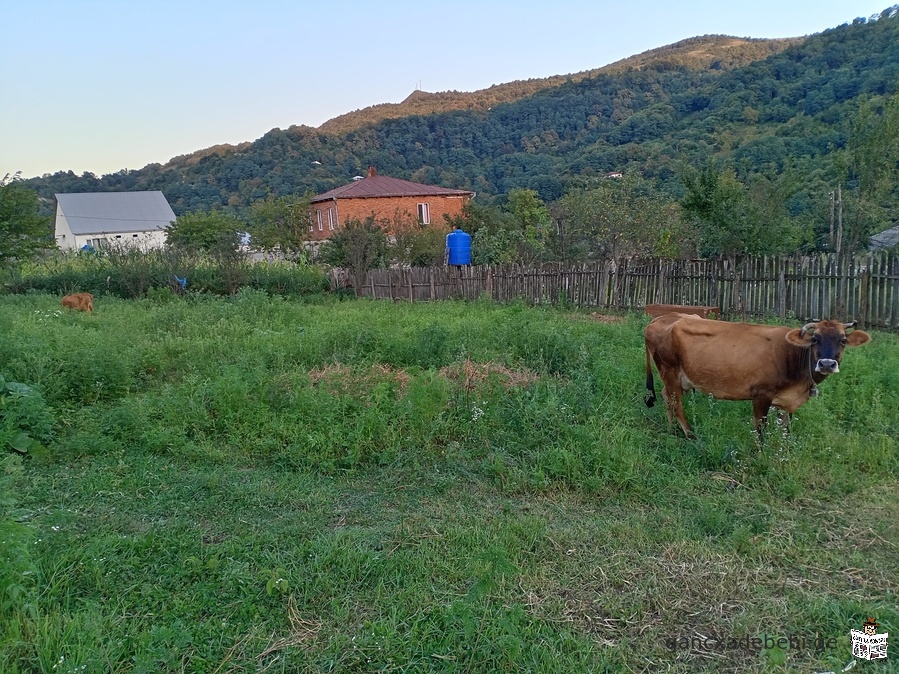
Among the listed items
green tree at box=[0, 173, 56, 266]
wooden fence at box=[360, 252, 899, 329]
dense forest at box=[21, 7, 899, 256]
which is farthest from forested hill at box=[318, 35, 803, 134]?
wooden fence at box=[360, 252, 899, 329]

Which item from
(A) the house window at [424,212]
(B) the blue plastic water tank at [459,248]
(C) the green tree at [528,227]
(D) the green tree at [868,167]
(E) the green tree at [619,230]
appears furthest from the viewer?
(A) the house window at [424,212]

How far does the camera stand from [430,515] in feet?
13.9

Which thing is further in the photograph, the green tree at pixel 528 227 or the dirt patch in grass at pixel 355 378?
the green tree at pixel 528 227

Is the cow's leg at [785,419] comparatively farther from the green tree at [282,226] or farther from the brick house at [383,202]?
the brick house at [383,202]

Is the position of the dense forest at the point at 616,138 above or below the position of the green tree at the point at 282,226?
above

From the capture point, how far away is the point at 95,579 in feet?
10.9

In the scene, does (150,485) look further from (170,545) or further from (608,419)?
(608,419)

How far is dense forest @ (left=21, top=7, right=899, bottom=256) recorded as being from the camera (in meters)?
29.7

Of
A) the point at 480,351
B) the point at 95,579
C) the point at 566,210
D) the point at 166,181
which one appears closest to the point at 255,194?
the point at 166,181

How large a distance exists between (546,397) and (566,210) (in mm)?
17582

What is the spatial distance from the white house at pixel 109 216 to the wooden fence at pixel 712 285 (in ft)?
143

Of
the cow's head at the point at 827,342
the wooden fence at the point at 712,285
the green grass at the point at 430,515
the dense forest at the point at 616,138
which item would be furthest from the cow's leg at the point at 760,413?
the dense forest at the point at 616,138

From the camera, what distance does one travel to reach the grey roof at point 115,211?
174ft

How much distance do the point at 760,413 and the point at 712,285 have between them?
6992 millimetres
